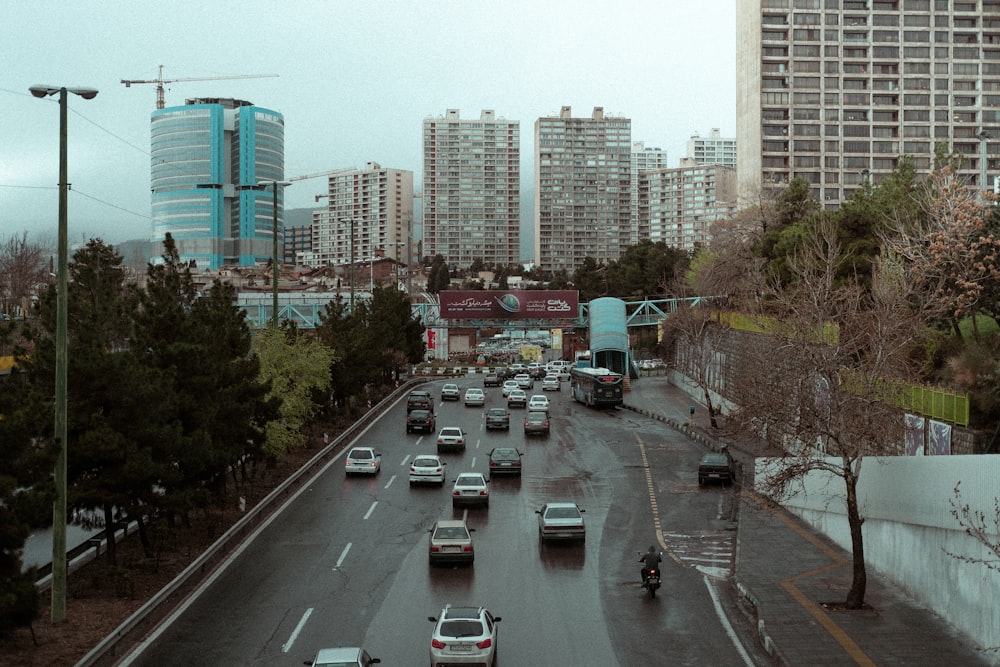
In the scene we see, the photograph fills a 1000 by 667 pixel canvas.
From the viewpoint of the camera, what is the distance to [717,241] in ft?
251

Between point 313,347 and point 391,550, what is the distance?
20.2 metres

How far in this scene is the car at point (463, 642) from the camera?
15.0m

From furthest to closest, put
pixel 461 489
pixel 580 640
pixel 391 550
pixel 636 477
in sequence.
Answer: pixel 636 477, pixel 461 489, pixel 391 550, pixel 580 640

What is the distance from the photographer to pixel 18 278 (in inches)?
3250

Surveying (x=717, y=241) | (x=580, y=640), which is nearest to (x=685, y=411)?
(x=717, y=241)

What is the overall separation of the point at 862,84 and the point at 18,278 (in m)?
86.0

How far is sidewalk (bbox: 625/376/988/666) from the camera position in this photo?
1645cm

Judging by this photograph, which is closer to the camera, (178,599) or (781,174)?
(178,599)

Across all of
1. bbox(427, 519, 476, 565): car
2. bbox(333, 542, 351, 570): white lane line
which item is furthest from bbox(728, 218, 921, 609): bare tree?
bbox(333, 542, 351, 570): white lane line

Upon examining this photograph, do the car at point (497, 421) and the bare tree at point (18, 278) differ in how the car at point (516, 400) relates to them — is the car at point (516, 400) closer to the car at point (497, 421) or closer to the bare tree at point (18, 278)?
the car at point (497, 421)

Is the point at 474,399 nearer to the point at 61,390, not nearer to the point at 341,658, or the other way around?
the point at 61,390

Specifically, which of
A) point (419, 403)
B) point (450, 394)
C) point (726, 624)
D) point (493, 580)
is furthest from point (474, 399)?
point (726, 624)

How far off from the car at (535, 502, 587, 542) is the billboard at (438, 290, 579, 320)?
224ft

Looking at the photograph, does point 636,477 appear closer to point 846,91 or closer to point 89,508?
point 89,508
